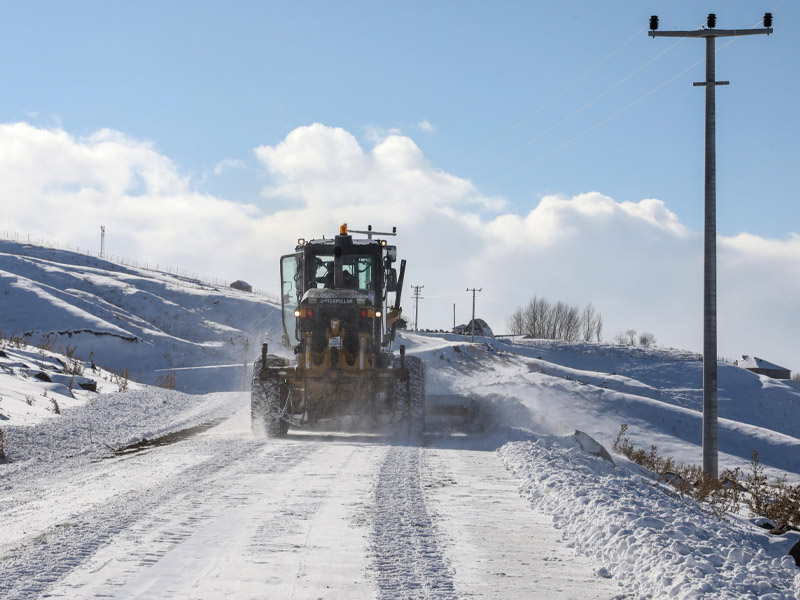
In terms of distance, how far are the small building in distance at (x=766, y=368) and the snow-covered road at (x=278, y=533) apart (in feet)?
327

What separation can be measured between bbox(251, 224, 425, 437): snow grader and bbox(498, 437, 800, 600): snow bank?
5122mm

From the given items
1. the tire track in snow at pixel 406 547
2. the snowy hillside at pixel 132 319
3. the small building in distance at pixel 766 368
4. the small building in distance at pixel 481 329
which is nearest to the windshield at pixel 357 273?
the tire track in snow at pixel 406 547

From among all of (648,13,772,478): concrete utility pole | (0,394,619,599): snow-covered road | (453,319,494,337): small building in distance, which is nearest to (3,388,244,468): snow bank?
(0,394,619,599): snow-covered road

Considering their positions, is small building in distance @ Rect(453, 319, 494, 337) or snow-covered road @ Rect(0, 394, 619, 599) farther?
small building in distance @ Rect(453, 319, 494, 337)

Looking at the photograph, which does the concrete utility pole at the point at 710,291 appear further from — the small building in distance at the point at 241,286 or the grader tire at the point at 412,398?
the small building in distance at the point at 241,286

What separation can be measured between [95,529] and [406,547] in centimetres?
255

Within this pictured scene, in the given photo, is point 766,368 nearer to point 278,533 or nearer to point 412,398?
point 412,398

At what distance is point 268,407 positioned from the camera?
13703 millimetres

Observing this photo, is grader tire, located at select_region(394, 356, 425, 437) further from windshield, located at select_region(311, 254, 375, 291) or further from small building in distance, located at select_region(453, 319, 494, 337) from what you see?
small building in distance, located at select_region(453, 319, 494, 337)

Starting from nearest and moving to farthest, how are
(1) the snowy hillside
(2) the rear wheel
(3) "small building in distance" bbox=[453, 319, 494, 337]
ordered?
(2) the rear wheel < (1) the snowy hillside < (3) "small building in distance" bbox=[453, 319, 494, 337]

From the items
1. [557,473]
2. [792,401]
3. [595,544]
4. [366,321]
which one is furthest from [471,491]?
[792,401]

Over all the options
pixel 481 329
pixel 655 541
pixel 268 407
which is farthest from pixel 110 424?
pixel 481 329

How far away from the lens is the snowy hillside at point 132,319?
45000 millimetres

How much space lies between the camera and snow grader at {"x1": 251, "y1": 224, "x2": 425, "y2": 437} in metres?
13.9
